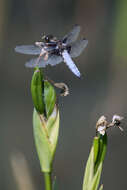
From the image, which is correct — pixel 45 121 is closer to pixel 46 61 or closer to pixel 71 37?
pixel 46 61

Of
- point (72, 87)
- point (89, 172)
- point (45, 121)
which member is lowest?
point (72, 87)

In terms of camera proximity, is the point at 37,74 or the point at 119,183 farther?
the point at 119,183

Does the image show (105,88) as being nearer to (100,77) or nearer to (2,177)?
(100,77)

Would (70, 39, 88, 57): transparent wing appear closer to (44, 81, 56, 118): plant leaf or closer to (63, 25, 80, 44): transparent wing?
(63, 25, 80, 44): transparent wing

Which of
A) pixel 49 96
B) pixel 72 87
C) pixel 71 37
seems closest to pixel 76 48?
pixel 71 37


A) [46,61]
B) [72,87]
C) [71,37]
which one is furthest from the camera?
[72,87]

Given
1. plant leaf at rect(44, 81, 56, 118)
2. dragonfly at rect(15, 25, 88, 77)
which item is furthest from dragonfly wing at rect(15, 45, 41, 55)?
plant leaf at rect(44, 81, 56, 118)

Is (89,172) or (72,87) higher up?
(89,172)

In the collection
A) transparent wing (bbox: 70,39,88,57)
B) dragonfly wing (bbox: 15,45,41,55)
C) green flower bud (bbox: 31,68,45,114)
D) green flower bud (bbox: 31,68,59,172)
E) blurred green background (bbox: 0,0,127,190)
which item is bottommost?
blurred green background (bbox: 0,0,127,190)

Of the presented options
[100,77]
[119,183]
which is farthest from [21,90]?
[119,183]
